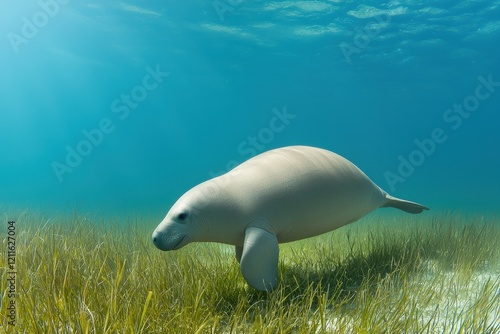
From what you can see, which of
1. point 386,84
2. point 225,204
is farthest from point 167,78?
point 225,204

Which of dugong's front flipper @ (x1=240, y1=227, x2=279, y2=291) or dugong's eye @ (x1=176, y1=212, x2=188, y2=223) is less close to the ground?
dugong's eye @ (x1=176, y1=212, x2=188, y2=223)

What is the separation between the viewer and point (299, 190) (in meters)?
3.94

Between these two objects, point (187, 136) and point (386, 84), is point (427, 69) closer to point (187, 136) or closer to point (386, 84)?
point (386, 84)

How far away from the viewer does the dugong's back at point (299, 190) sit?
3.81m

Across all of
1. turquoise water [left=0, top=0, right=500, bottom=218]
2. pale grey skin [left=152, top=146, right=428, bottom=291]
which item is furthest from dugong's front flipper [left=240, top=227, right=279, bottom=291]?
turquoise water [left=0, top=0, right=500, bottom=218]

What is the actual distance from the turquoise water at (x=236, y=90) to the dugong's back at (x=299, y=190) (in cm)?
488

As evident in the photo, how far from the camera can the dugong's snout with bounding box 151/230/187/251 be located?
3451 mm

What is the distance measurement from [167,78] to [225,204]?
209ft

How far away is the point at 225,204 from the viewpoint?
3.69 meters

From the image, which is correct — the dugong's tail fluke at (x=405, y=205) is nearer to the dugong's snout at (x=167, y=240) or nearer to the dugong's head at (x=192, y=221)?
the dugong's head at (x=192, y=221)

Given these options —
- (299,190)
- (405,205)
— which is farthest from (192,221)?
(405,205)

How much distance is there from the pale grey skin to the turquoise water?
5.04 metres

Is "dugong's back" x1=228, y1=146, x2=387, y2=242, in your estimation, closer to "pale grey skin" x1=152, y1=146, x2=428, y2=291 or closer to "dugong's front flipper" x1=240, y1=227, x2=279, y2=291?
"pale grey skin" x1=152, y1=146, x2=428, y2=291

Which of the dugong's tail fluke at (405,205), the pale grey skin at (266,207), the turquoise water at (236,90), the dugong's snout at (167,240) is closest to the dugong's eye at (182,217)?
the pale grey skin at (266,207)
